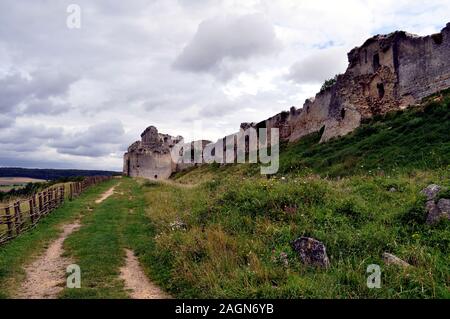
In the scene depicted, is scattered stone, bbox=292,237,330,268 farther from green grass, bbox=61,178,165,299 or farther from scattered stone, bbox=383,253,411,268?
green grass, bbox=61,178,165,299

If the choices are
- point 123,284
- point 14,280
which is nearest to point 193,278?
point 123,284

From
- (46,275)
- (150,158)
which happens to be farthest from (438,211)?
(150,158)

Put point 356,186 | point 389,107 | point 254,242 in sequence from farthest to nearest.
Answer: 1. point 389,107
2. point 356,186
3. point 254,242

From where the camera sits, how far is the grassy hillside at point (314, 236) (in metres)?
5.48

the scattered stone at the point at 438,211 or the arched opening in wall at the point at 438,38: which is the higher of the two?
the arched opening in wall at the point at 438,38

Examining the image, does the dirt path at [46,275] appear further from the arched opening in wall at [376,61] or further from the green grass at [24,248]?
the arched opening in wall at [376,61]

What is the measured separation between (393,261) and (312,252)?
1.36 meters

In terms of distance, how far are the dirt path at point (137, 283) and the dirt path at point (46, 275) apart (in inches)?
49.1

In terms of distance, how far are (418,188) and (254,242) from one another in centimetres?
505

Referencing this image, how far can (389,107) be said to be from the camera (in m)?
24.0

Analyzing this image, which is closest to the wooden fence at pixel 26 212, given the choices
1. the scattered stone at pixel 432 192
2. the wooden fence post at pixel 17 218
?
the wooden fence post at pixel 17 218

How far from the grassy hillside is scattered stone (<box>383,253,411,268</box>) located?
5.0 inches

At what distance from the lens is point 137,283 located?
7.04 m
